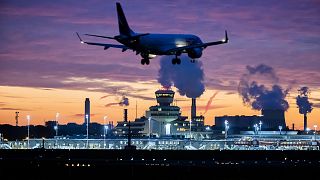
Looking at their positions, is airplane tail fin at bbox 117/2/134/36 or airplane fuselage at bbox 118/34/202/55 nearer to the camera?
airplane fuselage at bbox 118/34/202/55

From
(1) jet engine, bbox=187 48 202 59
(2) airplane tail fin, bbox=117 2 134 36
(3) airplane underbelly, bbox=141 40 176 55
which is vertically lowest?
(1) jet engine, bbox=187 48 202 59

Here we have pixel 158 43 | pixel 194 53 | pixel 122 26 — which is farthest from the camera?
pixel 122 26

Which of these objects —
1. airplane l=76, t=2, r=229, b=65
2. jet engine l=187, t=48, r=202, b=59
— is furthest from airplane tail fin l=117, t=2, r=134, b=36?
jet engine l=187, t=48, r=202, b=59

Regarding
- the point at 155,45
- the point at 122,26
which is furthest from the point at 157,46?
the point at 122,26

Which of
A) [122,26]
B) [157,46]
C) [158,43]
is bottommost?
[157,46]

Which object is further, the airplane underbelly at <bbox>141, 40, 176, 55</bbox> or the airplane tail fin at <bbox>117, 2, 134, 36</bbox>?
the airplane tail fin at <bbox>117, 2, 134, 36</bbox>

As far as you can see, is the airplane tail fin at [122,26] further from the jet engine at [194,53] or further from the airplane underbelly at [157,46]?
the jet engine at [194,53]

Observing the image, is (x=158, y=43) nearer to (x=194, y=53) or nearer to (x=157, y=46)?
(x=157, y=46)

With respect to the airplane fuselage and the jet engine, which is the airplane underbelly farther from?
the jet engine

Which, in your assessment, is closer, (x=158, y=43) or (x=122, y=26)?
(x=158, y=43)

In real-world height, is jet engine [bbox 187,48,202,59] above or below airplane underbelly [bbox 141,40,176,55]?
below
